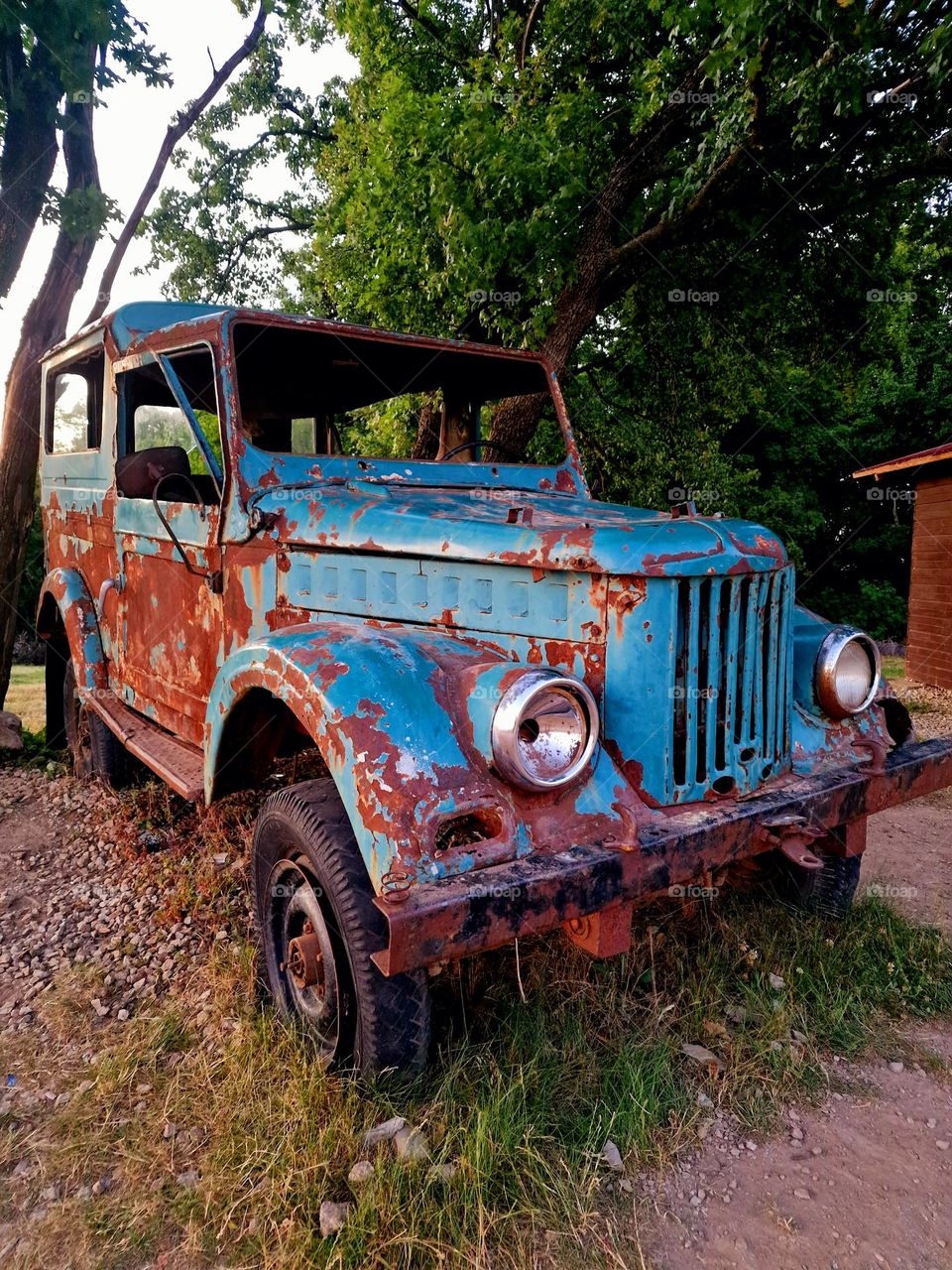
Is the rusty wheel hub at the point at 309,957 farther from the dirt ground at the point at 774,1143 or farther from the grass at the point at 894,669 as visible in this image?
the grass at the point at 894,669

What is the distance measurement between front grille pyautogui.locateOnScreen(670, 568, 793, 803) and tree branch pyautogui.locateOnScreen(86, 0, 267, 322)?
21.7ft

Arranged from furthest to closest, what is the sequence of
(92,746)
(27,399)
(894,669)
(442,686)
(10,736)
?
(894,669), (27,399), (10,736), (92,746), (442,686)

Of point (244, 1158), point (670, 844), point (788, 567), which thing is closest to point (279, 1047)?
point (244, 1158)

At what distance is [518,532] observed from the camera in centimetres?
239

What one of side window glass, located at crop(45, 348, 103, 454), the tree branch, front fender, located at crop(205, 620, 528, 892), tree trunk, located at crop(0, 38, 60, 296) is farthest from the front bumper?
the tree branch

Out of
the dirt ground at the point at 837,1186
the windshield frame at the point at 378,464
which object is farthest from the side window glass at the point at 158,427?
the dirt ground at the point at 837,1186

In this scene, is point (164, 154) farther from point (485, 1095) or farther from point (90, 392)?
point (485, 1095)

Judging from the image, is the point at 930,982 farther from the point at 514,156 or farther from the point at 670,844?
the point at 514,156

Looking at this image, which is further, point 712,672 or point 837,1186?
point 712,672

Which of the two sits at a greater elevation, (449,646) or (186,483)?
(186,483)

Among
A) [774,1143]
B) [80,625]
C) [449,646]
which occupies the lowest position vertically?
[774,1143]

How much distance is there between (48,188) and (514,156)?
128 inches

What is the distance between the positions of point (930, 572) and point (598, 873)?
1020 cm

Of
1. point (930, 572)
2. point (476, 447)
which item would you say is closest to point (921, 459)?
point (930, 572)
